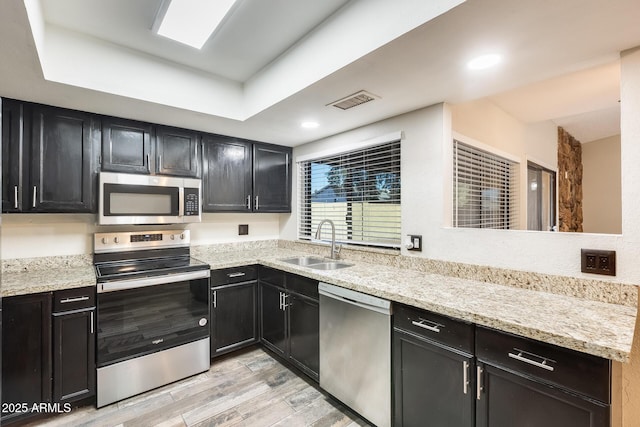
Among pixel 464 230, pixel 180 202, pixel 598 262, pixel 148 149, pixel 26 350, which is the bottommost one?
pixel 26 350

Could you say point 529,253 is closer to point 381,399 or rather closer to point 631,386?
point 631,386

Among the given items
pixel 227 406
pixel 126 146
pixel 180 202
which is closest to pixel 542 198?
pixel 227 406

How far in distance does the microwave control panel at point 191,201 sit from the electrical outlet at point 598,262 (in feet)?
9.27

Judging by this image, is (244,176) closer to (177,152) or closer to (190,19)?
(177,152)

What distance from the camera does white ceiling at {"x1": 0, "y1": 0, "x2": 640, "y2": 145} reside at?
123cm

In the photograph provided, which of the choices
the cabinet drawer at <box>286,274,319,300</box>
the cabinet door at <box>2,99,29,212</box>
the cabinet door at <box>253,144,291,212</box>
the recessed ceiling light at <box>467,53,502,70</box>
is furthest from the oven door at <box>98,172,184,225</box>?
the recessed ceiling light at <box>467,53,502,70</box>

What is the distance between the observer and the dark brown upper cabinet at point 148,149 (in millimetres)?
2357

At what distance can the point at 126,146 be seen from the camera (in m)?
2.42

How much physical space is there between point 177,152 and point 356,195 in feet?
5.69

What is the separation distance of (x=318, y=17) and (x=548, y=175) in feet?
11.3

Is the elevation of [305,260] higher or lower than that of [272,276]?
higher

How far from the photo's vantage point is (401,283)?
1.85 metres

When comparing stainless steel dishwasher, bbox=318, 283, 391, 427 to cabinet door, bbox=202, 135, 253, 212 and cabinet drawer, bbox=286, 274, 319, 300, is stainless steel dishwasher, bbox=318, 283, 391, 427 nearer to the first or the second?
cabinet drawer, bbox=286, 274, 319, 300

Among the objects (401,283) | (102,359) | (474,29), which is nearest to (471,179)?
(401,283)
